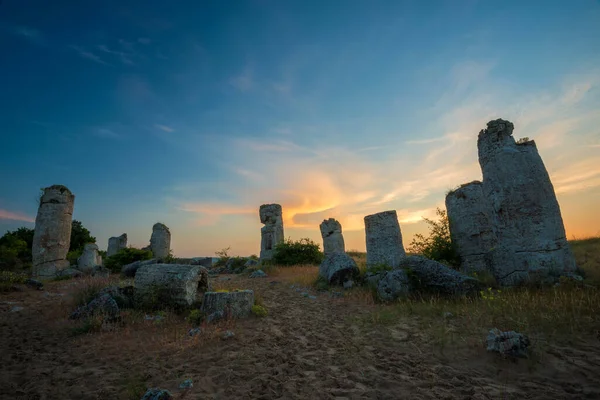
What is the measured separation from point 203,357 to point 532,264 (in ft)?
25.6

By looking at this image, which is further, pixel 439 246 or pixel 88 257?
pixel 88 257

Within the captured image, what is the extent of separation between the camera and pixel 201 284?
8.48 metres

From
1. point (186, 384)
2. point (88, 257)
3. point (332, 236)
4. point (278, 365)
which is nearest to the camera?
point (186, 384)

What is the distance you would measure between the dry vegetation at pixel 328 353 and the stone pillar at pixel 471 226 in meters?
3.20

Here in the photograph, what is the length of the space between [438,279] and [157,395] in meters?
6.58

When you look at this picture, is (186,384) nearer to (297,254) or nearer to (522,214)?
(522,214)

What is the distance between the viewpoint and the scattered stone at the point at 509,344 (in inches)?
146

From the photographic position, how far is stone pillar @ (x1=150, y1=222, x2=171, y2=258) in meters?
21.3

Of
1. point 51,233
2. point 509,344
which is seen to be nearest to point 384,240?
point 509,344

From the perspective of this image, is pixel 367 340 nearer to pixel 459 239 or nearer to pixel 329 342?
pixel 329 342

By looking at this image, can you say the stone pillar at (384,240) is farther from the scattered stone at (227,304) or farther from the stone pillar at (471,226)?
the scattered stone at (227,304)

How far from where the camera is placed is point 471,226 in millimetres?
10141

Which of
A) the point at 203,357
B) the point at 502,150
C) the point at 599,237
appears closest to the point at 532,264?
the point at 502,150

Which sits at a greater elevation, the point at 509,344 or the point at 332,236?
the point at 332,236
